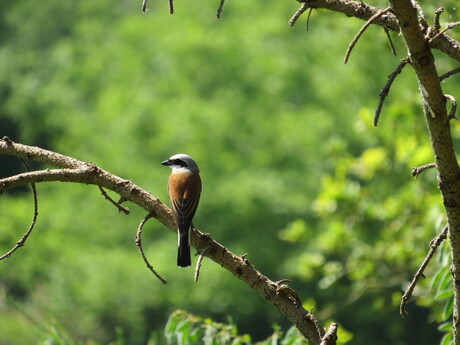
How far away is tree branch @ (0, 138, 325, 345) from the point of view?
2926 millimetres

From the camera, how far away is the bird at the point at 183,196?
369 centimetres

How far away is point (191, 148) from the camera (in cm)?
2775

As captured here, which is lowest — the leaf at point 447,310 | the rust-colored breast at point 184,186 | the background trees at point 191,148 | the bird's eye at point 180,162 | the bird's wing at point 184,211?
the background trees at point 191,148

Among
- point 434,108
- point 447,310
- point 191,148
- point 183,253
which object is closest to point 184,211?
point 183,253

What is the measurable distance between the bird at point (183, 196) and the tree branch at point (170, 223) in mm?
321

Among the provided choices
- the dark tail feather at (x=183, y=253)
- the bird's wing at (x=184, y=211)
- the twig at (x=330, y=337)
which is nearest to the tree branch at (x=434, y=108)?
the twig at (x=330, y=337)

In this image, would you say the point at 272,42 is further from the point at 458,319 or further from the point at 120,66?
the point at 458,319

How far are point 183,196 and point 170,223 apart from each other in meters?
1.37

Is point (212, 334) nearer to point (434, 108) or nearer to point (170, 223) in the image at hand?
point (170, 223)

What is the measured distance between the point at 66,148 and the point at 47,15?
13.4 metres

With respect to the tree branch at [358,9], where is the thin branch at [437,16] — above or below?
above

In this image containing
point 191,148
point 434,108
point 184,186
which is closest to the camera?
point 434,108

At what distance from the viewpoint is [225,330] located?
3852 millimetres

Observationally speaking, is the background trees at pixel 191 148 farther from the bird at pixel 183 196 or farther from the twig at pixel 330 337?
the twig at pixel 330 337
